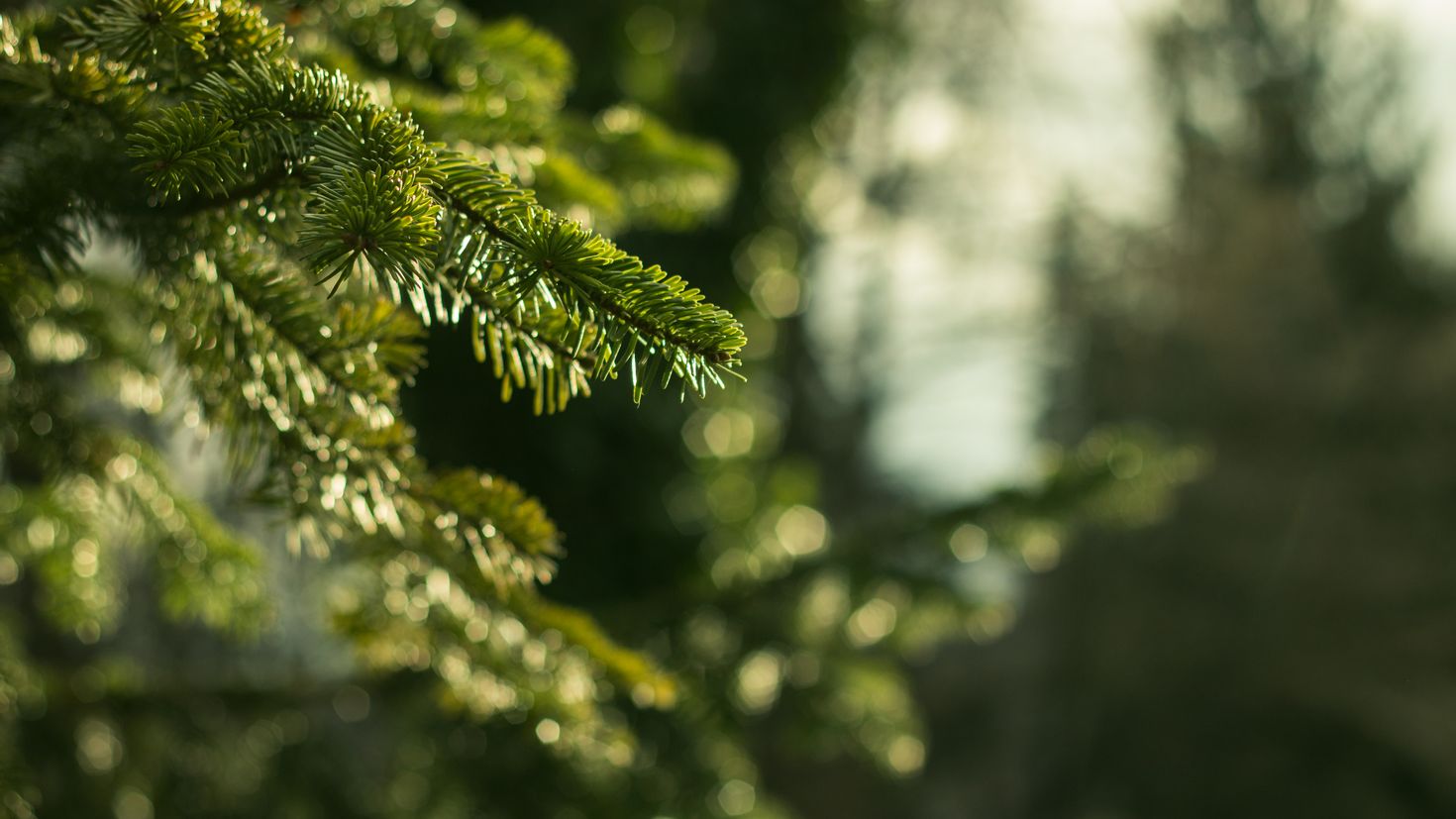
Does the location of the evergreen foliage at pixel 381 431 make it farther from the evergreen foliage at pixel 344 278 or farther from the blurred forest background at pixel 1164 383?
the blurred forest background at pixel 1164 383

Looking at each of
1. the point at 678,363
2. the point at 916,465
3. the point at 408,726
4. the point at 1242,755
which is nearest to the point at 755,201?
the point at 408,726

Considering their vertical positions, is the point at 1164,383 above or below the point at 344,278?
above

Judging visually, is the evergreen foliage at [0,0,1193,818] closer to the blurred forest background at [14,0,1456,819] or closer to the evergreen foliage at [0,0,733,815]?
the evergreen foliage at [0,0,733,815]

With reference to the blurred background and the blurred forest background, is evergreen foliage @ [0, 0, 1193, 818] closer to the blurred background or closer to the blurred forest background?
the blurred forest background

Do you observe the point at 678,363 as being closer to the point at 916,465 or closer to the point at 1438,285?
the point at 916,465

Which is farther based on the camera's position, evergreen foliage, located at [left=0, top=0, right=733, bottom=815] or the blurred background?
the blurred background

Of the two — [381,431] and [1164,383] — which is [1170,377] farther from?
[381,431]

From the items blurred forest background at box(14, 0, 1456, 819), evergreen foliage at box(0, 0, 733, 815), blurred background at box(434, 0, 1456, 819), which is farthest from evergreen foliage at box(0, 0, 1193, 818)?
blurred background at box(434, 0, 1456, 819)

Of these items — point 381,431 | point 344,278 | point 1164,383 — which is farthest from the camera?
point 1164,383

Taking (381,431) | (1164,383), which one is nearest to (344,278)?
(381,431)

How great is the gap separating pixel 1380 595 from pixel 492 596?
663 cm

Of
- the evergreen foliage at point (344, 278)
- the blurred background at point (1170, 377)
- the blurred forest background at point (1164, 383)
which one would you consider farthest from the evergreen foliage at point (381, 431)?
the blurred background at point (1170, 377)

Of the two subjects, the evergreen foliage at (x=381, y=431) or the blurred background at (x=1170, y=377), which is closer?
the evergreen foliage at (x=381, y=431)

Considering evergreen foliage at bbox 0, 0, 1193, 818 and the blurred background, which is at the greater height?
the blurred background
